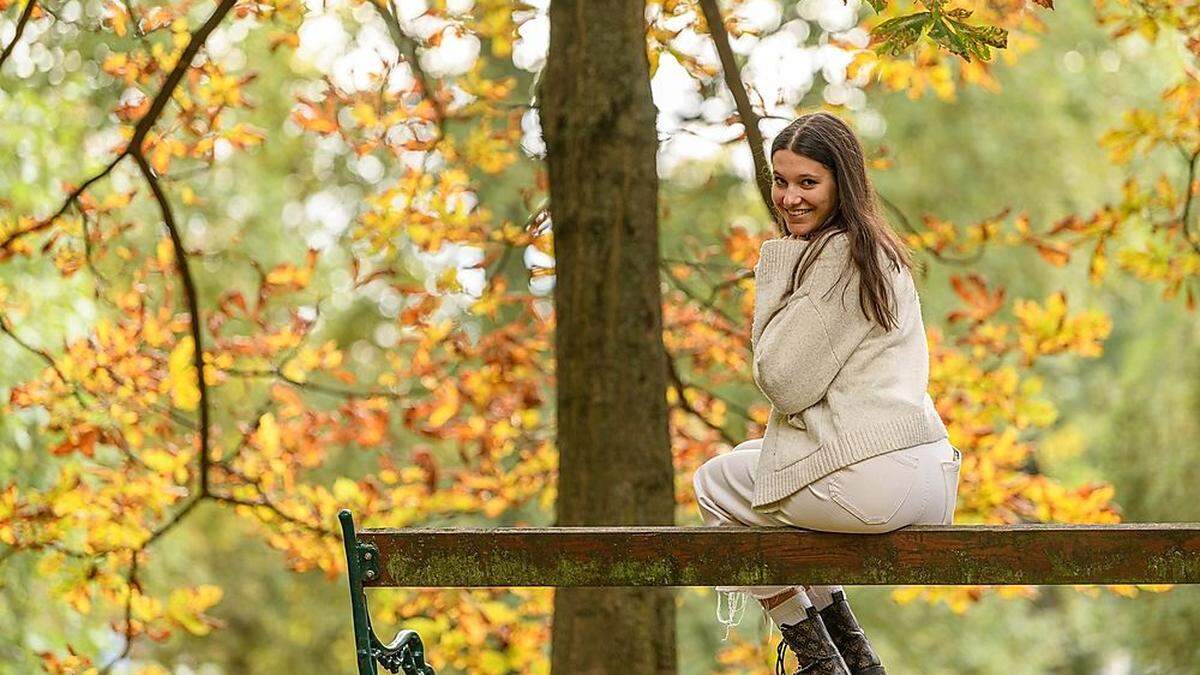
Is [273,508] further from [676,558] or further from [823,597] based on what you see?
[676,558]

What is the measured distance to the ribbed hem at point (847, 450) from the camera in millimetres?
3014

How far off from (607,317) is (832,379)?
1615mm

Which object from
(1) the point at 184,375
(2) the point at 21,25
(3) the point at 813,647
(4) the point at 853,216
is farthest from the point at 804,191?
(1) the point at 184,375

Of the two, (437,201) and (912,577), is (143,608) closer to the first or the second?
(437,201)

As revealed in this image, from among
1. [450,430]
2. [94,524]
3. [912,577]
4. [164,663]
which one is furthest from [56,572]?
[164,663]

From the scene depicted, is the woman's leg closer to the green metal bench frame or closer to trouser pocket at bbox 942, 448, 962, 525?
trouser pocket at bbox 942, 448, 962, 525

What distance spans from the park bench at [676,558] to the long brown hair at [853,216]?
17.5 inches

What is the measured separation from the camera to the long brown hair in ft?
10.0

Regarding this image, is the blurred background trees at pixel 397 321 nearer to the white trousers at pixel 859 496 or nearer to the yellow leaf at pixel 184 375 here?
the yellow leaf at pixel 184 375

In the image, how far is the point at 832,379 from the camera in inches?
121

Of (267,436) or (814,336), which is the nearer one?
(814,336)

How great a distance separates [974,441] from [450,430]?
1.94 metres

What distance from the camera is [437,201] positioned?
5.73 metres

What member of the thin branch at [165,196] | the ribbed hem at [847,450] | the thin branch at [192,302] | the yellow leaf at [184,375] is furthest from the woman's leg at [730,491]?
the yellow leaf at [184,375]
